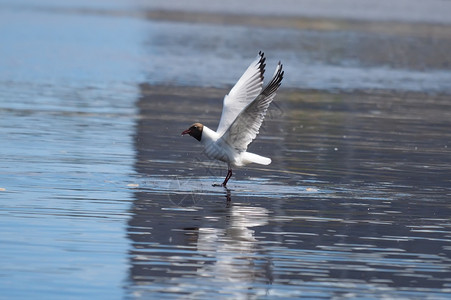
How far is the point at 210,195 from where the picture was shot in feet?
48.1

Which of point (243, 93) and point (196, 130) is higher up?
point (243, 93)

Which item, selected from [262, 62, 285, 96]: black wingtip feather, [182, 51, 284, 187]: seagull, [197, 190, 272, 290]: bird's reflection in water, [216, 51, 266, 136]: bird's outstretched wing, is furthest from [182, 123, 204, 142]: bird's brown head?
[197, 190, 272, 290]: bird's reflection in water

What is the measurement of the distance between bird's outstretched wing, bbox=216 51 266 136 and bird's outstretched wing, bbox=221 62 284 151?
609 mm

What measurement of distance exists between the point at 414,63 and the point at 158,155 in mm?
29905

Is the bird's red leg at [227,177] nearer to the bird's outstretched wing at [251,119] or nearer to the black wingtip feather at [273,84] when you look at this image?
the bird's outstretched wing at [251,119]

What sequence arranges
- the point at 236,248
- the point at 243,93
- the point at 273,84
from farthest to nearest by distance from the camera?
the point at 243,93 < the point at 273,84 < the point at 236,248

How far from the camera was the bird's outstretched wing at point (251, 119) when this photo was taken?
1462 centimetres

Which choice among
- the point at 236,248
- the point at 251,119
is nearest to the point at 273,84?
the point at 251,119

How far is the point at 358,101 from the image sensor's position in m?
30.1

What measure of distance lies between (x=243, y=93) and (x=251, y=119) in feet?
4.86

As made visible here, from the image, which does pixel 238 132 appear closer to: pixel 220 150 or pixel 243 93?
pixel 220 150

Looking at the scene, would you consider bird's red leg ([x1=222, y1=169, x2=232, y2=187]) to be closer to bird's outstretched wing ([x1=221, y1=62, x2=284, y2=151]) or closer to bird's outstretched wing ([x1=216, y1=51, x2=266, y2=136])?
bird's outstretched wing ([x1=221, y1=62, x2=284, y2=151])

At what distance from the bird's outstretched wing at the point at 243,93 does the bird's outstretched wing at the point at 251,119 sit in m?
0.61

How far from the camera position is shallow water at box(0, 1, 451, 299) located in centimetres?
1012
